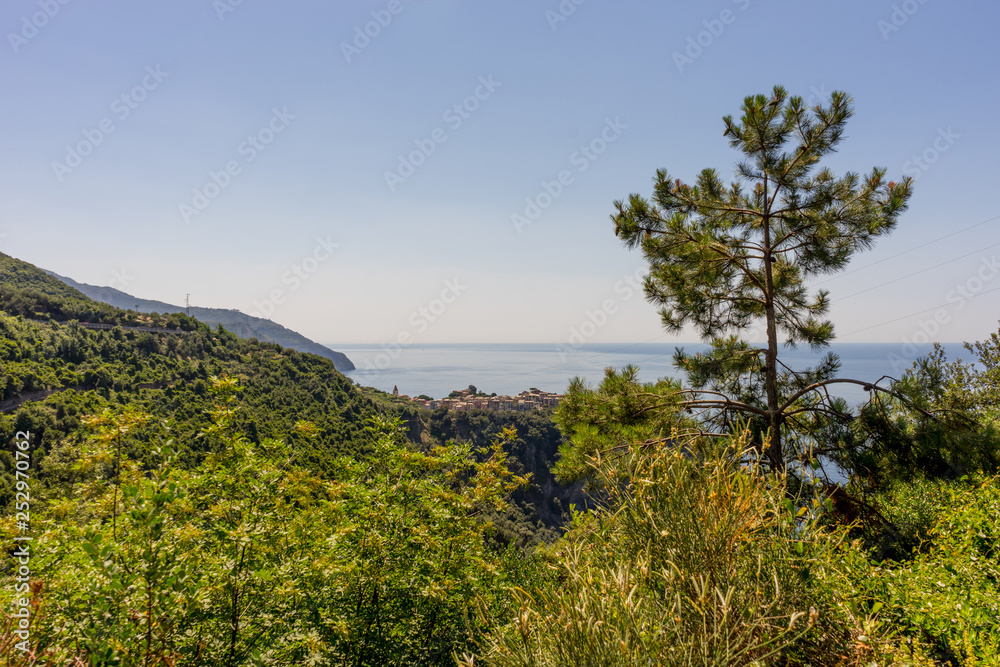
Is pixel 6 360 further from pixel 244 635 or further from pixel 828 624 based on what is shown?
pixel 828 624

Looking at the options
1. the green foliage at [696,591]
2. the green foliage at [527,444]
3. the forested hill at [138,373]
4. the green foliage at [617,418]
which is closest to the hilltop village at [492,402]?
the green foliage at [527,444]

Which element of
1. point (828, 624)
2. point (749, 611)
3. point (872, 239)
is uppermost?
point (872, 239)

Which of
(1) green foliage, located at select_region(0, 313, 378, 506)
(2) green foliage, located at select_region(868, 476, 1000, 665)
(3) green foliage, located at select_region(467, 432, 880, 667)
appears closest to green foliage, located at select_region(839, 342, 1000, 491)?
(2) green foliage, located at select_region(868, 476, 1000, 665)

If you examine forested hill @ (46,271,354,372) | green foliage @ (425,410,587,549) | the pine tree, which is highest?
forested hill @ (46,271,354,372)

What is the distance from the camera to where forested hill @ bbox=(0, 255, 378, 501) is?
23844 mm

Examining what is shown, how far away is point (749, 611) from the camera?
1.70 m

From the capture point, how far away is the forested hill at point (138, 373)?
23.8 metres

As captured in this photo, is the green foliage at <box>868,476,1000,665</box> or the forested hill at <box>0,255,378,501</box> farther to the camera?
the forested hill at <box>0,255,378,501</box>

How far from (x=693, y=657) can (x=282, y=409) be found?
37410mm

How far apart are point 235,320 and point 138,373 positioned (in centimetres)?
9715

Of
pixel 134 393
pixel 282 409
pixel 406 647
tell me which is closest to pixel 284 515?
pixel 406 647

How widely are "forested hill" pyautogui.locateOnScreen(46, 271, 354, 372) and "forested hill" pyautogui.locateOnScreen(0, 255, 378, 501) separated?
61222 mm

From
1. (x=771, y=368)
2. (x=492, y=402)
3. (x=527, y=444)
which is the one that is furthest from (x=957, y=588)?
(x=492, y=402)

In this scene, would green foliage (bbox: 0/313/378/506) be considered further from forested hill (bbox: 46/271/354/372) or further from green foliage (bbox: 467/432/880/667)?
forested hill (bbox: 46/271/354/372)
